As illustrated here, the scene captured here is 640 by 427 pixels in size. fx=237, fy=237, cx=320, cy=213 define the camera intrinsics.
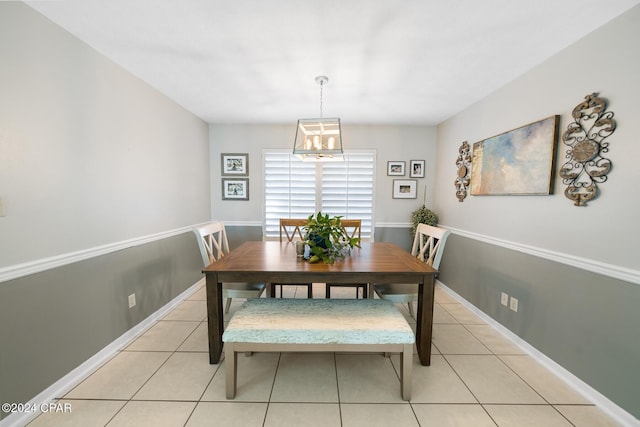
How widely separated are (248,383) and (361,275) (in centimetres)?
107

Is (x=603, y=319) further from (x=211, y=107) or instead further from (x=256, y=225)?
(x=211, y=107)

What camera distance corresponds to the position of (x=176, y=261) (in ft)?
9.12

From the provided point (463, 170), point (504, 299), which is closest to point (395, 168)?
point (463, 170)

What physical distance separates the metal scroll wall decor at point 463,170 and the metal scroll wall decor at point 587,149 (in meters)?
1.10

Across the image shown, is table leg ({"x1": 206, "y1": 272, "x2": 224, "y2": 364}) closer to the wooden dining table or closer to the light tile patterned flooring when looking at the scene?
the wooden dining table

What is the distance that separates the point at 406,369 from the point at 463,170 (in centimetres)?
238

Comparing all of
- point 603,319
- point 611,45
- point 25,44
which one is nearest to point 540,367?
point 603,319

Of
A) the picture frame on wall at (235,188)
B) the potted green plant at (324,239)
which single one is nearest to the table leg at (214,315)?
the potted green plant at (324,239)

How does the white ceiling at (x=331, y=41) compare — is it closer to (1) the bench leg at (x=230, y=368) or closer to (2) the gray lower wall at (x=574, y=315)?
(2) the gray lower wall at (x=574, y=315)

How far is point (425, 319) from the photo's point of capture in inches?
68.4

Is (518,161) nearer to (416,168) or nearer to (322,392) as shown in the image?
(416,168)

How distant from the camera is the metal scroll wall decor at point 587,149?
4.89 ft

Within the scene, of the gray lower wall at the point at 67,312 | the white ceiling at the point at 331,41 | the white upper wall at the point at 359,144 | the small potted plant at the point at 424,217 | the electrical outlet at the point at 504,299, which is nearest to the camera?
the gray lower wall at the point at 67,312

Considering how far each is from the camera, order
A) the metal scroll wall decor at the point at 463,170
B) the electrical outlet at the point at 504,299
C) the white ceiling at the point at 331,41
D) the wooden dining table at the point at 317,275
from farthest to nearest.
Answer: the metal scroll wall decor at the point at 463,170, the electrical outlet at the point at 504,299, the wooden dining table at the point at 317,275, the white ceiling at the point at 331,41
